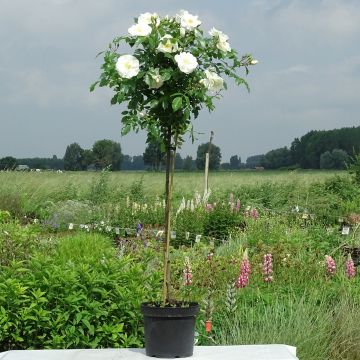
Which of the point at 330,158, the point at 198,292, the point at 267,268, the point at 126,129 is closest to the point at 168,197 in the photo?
the point at 126,129

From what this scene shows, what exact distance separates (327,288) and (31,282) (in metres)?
2.87

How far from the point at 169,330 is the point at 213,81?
1645 millimetres

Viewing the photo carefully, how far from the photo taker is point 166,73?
4613 millimetres

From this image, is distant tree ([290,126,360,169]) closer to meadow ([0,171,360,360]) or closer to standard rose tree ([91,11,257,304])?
meadow ([0,171,360,360])

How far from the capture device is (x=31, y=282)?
18.1 feet

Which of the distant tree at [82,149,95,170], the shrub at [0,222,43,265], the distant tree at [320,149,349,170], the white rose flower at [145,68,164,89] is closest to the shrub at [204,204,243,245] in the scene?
the shrub at [0,222,43,265]

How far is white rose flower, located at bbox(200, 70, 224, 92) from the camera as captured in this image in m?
4.76

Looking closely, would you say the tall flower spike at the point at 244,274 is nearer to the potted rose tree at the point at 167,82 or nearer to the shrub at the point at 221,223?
the potted rose tree at the point at 167,82

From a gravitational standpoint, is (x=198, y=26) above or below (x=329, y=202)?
above

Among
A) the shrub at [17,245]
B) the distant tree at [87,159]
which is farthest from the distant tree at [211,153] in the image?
the shrub at [17,245]

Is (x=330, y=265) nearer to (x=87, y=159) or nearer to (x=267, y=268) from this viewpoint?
(x=267, y=268)

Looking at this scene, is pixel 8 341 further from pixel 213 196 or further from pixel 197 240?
pixel 213 196

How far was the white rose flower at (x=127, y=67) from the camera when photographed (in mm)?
4688

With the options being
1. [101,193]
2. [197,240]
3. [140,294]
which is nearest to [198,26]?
[140,294]
